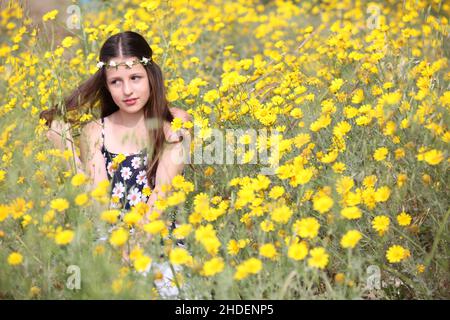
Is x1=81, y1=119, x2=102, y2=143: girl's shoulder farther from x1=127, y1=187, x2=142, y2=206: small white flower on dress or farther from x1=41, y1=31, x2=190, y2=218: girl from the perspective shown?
x1=127, y1=187, x2=142, y2=206: small white flower on dress

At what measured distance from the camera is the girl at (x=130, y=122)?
8.39ft

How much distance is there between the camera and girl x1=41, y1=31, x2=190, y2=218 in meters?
2.56

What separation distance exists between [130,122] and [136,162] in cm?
20

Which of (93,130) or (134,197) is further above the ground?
(93,130)

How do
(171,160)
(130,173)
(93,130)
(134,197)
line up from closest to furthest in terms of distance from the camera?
1. (171,160)
2. (134,197)
3. (130,173)
4. (93,130)

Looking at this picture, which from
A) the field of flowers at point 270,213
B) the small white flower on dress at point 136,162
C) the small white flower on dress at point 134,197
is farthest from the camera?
the small white flower on dress at point 136,162

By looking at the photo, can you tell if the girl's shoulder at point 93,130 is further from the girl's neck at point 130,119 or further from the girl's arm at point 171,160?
the girl's arm at point 171,160

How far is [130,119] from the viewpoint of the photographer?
2783 millimetres

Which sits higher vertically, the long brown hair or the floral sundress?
the long brown hair

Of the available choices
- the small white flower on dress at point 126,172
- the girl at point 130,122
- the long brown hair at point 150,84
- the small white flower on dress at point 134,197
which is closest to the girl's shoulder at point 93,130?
the girl at point 130,122

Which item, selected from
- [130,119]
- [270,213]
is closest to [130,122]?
[130,119]

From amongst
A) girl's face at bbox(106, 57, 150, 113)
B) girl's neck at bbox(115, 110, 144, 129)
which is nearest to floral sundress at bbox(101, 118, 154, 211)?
girl's neck at bbox(115, 110, 144, 129)

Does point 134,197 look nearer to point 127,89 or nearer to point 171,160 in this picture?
point 171,160

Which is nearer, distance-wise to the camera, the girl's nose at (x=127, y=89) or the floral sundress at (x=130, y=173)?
the girl's nose at (x=127, y=89)
